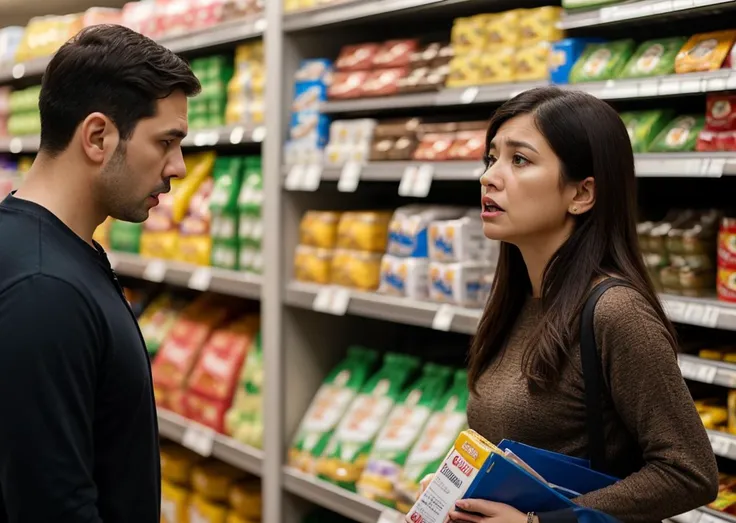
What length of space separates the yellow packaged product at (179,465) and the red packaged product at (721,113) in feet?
8.99

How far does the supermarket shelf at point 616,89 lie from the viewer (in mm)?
2037

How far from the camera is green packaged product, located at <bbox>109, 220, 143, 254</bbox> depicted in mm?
4168

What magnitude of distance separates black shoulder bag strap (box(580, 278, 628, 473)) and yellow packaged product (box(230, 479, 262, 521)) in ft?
7.71

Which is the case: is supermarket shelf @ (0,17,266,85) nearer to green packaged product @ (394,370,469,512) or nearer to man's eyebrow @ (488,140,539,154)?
green packaged product @ (394,370,469,512)

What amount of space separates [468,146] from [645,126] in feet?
1.88

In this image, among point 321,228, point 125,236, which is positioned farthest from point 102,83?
point 125,236

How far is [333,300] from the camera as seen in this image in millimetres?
3090

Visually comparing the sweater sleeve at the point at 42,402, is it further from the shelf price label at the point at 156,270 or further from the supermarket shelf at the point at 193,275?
the shelf price label at the point at 156,270

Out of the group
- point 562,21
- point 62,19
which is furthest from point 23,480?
point 62,19

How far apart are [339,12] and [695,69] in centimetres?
126

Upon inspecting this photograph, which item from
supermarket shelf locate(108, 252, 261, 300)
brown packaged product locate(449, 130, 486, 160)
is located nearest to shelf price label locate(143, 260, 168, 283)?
supermarket shelf locate(108, 252, 261, 300)

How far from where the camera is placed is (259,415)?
352 centimetres

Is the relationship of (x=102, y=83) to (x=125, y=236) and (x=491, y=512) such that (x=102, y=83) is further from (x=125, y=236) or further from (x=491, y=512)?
(x=125, y=236)

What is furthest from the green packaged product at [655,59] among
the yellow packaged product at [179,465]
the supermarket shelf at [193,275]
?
the yellow packaged product at [179,465]
